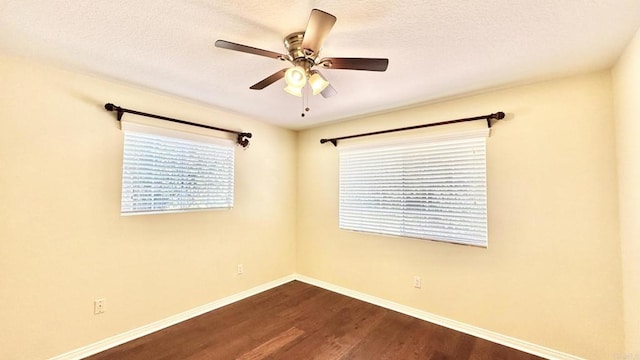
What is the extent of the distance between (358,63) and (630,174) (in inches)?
76.3

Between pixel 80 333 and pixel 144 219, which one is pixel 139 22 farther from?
pixel 80 333

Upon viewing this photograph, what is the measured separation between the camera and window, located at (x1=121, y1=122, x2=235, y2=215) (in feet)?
7.88

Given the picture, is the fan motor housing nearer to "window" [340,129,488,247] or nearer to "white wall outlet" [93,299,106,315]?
"window" [340,129,488,247]

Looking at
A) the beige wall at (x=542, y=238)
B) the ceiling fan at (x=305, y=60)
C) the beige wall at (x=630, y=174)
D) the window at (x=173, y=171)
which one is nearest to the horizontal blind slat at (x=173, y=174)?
the window at (x=173, y=171)

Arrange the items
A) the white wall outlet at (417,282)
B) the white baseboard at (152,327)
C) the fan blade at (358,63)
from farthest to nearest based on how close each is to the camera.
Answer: the white wall outlet at (417,282) → the white baseboard at (152,327) → the fan blade at (358,63)

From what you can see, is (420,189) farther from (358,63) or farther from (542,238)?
(358,63)

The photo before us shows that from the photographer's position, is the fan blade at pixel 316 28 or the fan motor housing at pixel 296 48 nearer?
the fan blade at pixel 316 28

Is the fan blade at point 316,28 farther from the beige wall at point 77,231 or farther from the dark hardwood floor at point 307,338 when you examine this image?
the dark hardwood floor at point 307,338

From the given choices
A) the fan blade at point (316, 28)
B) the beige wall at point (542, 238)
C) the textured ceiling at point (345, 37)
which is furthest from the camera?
the beige wall at point (542, 238)

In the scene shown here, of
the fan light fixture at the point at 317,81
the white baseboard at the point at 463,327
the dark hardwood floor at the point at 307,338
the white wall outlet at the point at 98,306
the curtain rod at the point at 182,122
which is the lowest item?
the dark hardwood floor at the point at 307,338

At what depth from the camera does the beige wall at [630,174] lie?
1.62 metres

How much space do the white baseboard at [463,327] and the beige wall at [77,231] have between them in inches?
66.1

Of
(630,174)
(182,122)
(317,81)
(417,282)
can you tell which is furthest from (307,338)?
(630,174)

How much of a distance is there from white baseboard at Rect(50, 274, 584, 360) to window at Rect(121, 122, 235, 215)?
1082mm
